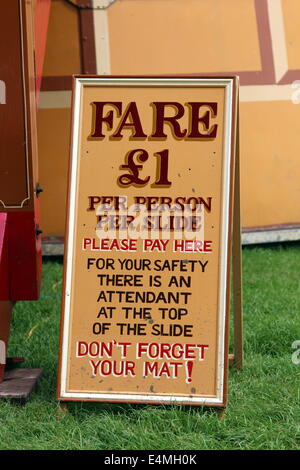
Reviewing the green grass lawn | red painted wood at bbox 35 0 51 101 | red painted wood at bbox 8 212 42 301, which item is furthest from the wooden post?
red painted wood at bbox 35 0 51 101

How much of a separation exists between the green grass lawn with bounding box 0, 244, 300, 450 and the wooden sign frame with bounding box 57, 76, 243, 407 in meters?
0.07

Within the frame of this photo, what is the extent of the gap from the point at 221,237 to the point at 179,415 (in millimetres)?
754

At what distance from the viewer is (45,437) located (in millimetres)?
3291

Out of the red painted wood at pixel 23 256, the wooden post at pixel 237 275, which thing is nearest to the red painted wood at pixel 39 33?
the red painted wood at pixel 23 256

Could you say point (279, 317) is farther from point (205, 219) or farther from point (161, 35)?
point (161, 35)

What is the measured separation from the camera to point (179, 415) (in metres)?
3.35

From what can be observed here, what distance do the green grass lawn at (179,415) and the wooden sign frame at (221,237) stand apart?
66 millimetres

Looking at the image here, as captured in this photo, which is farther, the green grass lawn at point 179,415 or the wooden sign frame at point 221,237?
the wooden sign frame at point 221,237

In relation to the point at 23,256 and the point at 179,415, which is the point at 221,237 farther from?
the point at 23,256

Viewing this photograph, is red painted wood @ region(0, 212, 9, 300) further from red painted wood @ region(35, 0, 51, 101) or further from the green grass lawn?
red painted wood @ region(35, 0, 51, 101)

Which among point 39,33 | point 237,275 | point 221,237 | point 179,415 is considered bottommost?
point 179,415

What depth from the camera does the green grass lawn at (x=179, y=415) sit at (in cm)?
319

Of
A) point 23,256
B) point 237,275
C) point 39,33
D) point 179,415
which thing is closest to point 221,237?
point 237,275

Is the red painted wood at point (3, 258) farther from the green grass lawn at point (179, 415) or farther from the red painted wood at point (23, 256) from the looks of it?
the green grass lawn at point (179, 415)
